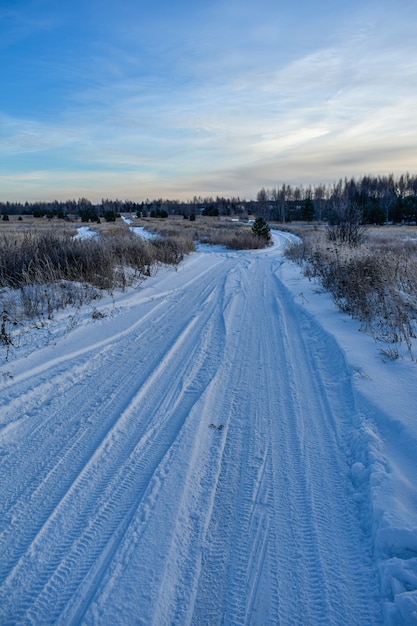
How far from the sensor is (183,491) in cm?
264

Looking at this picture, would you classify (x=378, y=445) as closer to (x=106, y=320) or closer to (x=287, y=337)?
(x=287, y=337)

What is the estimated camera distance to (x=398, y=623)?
174cm

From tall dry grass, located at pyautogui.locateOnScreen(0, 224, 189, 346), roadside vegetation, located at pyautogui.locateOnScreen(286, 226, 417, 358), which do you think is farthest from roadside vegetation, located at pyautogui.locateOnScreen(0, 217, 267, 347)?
roadside vegetation, located at pyautogui.locateOnScreen(286, 226, 417, 358)

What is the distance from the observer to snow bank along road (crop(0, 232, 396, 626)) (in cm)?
193

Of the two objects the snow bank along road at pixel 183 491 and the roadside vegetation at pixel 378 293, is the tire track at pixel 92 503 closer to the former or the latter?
the snow bank along road at pixel 183 491

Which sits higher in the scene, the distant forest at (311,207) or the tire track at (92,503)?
the distant forest at (311,207)

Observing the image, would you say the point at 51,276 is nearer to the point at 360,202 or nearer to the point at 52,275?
the point at 52,275

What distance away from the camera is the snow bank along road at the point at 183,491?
6.32 ft

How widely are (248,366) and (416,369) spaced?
2.09 meters

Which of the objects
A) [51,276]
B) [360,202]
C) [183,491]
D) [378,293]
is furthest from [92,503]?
[360,202]

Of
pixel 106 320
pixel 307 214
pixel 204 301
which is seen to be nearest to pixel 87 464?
pixel 106 320

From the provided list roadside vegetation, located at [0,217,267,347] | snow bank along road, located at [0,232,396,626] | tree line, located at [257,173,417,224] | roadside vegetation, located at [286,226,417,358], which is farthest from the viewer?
tree line, located at [257,173,417,224]

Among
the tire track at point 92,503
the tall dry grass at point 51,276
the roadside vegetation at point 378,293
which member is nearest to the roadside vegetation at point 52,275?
the tall dry grass at point 51,276

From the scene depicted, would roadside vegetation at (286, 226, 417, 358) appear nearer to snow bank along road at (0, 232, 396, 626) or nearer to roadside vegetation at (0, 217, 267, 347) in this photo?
snow bank along road at (0, 232, 396, 626)
